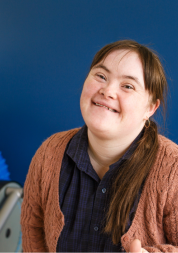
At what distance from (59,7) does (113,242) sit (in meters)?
1.21

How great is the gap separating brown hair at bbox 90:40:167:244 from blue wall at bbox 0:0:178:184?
1.25 ft

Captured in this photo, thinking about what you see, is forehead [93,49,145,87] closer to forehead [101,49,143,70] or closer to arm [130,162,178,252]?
forehead [101,49,143,70]

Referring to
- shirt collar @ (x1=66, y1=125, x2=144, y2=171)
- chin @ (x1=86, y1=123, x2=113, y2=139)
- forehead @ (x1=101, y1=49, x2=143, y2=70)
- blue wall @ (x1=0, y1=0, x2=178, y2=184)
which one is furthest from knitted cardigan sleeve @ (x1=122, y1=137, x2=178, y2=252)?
blue wall @ (x1=0, y1=0, x2=178, y2=184)

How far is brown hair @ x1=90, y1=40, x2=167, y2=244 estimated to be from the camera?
2.58 ft

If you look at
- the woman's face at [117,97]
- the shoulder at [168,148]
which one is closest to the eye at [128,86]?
the woman's face at [117,97]

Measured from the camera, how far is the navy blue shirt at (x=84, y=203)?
84 centimetres

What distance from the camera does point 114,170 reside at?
0.84 meters

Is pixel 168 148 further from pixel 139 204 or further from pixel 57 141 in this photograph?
pixel 57 141

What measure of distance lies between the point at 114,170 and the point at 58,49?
813 millimetres

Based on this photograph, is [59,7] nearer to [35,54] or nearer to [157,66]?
[35,54]

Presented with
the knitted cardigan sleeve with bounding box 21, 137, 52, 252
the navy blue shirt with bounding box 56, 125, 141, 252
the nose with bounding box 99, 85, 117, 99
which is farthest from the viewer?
the knitted cardigan sleeve with bounding box 21, 137, 52, 252

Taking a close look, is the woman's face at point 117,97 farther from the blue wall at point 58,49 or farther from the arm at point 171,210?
the blue wall at point 58,49

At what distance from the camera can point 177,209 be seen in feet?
2.52

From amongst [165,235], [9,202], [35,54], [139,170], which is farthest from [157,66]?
[9,202]
